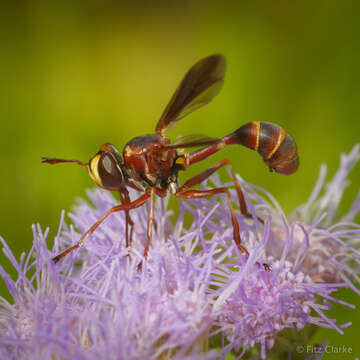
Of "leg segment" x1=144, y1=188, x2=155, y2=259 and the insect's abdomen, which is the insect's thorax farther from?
the insect's abdomen

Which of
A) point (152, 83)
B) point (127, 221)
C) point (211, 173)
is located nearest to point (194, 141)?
point (211, 173)

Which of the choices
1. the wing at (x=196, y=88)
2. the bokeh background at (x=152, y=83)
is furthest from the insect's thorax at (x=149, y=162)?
the bokeh background at (x=152, y=83)

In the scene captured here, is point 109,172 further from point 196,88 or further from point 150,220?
point 196,88

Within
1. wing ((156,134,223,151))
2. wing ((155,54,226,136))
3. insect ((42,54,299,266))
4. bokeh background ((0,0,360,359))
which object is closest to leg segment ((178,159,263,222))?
insect ((42,54,299,266))

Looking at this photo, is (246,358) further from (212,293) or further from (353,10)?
(353,10)

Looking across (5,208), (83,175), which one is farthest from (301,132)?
(5,208)

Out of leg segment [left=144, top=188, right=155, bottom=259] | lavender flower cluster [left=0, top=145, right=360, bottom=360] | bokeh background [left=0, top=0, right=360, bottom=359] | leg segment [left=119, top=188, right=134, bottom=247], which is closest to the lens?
lavender flower cluster [left=0, top=145, right=360, bottom=360]
